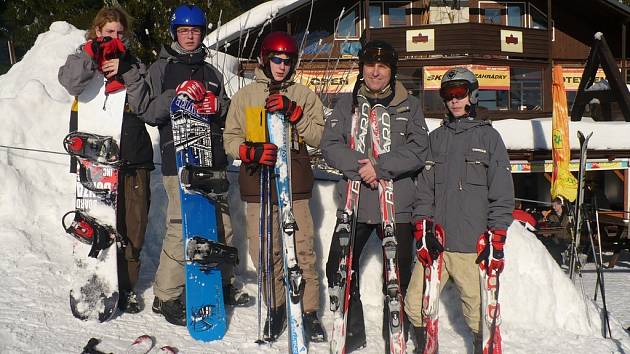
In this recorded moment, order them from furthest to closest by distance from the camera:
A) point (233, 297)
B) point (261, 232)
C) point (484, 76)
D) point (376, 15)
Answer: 1. point (376, 15)
2. point (484, 76)
3. point (233, 297)
4. point (261, 232)

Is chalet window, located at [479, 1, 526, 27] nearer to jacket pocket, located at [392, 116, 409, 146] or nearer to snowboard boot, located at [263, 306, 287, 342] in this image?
jacket pocket, located at [392, 116, 409, 146]

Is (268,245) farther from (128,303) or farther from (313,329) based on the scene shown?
(128,303)

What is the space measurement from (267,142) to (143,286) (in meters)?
1.52

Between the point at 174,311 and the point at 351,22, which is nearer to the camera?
the point at 174,311

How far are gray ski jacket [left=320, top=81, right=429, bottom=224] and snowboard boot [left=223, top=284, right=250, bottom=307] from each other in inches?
46.0

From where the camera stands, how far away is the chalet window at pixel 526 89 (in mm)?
18375

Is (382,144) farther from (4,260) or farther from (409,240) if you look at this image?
(4,260)

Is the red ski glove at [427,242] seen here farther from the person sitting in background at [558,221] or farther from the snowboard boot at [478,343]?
the person sitting in background at [558,221]

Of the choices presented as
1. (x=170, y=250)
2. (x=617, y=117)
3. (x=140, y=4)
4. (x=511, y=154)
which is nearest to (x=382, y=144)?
(x=170, y=250)

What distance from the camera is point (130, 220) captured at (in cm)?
351

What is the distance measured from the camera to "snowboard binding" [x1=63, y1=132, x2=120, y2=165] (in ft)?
11.0

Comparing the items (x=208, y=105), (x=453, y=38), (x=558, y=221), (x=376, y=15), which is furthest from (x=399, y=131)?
(x=376, y=15)

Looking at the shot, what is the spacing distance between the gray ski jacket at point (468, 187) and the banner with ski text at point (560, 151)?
666 centimetres

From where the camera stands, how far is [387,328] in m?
3.27
